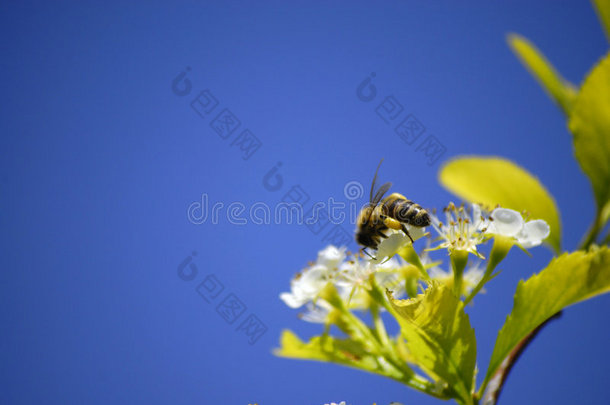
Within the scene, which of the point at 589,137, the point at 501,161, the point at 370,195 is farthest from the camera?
the point at 370,195

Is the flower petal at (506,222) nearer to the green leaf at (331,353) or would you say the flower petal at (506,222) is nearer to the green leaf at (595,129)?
the green leaf at (595,129)

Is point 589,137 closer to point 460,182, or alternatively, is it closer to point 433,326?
point 460,182

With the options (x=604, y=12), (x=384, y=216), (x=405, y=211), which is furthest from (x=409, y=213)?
(x=604, y=12)

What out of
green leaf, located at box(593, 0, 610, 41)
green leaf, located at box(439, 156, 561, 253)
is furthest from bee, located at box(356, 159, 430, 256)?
green leaf, located at box(593, 0, 610, 41)

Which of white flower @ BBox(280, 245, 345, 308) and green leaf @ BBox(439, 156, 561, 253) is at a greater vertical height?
white flower @ BBox(280, 245, 345, 308)

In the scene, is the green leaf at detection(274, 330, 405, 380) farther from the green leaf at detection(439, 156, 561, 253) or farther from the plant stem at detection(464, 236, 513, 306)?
the green leaf at detection(439, 156, 561, 253)

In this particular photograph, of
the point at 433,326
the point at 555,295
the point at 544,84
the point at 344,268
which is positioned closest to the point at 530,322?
the point at 555,295
